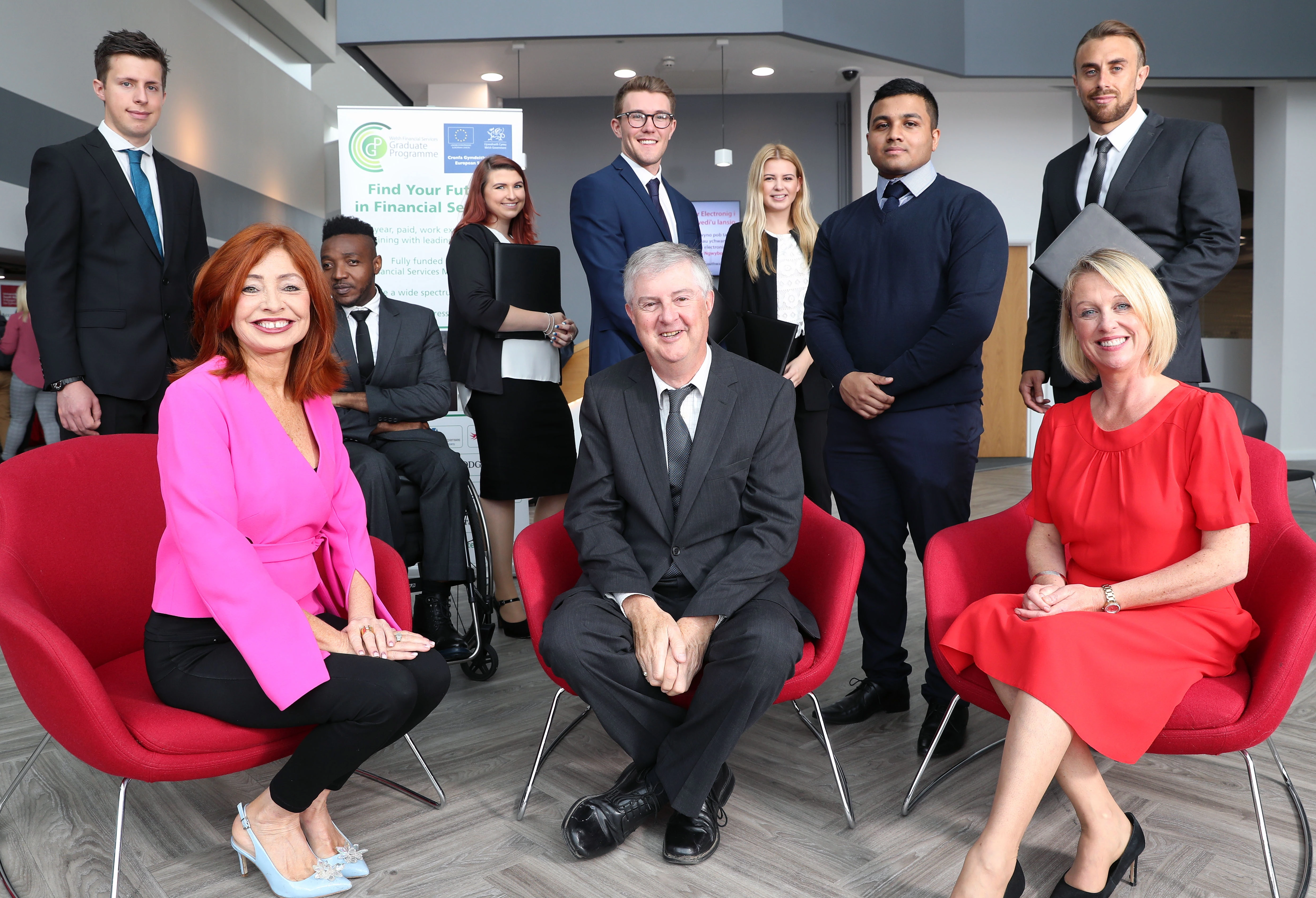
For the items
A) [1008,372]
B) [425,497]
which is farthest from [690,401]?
[1008,372]

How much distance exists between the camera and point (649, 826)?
2195 mm

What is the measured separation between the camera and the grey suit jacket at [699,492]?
2193mm

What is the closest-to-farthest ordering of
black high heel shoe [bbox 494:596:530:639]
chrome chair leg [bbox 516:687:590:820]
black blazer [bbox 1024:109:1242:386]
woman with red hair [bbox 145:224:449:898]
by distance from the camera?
woman with red hair [bbox 145:224:449:898] → chrome chair leg [bbox 516:687:590:820] → black blazer [bbox 1024:109:1242:386] → black high heel shoe [bbox 494:596:530:639]

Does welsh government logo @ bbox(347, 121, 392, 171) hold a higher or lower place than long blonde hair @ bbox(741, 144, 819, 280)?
higher

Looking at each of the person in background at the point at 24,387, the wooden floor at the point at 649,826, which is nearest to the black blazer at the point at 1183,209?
the wooden floor at the point at 649,826

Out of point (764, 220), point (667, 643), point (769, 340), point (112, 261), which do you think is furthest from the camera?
point (764, 220)

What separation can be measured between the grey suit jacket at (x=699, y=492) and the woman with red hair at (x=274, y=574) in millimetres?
472

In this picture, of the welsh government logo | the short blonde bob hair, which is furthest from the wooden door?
the short blonde bob hair

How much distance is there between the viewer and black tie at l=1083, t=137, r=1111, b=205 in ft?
8.65

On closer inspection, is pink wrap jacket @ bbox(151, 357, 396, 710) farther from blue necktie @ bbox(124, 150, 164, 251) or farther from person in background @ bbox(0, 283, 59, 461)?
person in background @ bbox(0, 283, 59, 461)

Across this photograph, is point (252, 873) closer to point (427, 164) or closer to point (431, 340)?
point (431, 340)

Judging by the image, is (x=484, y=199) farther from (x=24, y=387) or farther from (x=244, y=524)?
(x=24, y=387)

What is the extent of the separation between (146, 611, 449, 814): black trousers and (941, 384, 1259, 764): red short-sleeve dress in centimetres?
118

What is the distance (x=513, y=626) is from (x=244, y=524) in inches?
74.2
